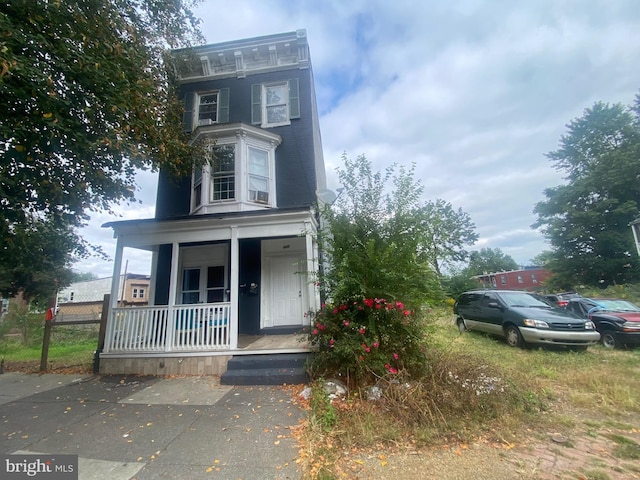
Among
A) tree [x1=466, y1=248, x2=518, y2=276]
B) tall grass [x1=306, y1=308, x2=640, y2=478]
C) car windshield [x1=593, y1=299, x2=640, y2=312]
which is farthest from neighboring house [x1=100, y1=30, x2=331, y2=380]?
tree [x1=466, y1=248, x2=518, y2=276]

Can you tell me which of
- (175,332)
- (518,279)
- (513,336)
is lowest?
(513,336)

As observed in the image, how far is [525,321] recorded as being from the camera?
7.09 metres

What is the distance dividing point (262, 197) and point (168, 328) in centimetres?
430

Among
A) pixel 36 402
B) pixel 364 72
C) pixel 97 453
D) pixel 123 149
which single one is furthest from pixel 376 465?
pixel 364 72

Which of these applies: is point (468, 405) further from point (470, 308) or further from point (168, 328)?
point (470, 308)

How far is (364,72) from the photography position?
9.26m

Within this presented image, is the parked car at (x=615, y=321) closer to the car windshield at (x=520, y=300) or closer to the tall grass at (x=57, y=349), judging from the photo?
the car windshield at (x=520, y=300)

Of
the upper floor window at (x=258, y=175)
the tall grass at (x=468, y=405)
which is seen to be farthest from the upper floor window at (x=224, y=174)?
the tall grass at (x=468, y=405)

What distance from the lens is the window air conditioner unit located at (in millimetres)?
8352

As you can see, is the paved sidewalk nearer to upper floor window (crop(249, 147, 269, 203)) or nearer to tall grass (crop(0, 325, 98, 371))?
tall grass (crop(0, 325, 98, 371))

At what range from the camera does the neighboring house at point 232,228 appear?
6.16m

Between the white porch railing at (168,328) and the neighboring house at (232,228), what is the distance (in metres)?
0.02

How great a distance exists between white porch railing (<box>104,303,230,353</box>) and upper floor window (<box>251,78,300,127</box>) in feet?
20.9

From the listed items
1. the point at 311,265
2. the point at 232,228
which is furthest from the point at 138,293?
the point at 311,265
